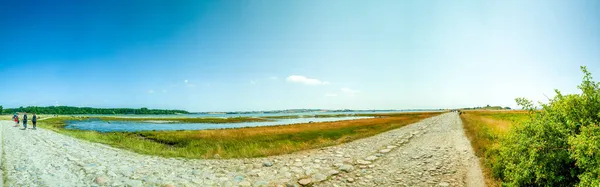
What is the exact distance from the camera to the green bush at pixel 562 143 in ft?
14.3

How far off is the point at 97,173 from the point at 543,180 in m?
14.4

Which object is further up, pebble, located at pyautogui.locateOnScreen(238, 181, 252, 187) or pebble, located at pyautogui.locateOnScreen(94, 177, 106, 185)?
pebble, located at pyautogui.locateOnScreen(94, 177, 106, 185)

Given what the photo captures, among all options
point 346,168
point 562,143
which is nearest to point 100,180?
point 346,168

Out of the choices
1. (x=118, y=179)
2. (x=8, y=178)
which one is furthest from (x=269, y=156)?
(x=8, y=178)

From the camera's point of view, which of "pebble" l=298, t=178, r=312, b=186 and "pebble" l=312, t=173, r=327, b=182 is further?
"pebble" l=312, t=173, r=327, b=182

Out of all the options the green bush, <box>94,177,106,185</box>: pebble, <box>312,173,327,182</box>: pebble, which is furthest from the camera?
<box>312,173,327,182</box>: pebble

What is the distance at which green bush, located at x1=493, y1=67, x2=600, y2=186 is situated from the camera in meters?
4.37

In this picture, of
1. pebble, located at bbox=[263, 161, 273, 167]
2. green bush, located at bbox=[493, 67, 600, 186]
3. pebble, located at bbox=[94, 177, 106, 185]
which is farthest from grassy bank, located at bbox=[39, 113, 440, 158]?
green bush, located at bbox=[493, 67, 600, 186]

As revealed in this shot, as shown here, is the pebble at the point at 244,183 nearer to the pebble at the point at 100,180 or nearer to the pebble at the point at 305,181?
the pebble at the point at 305,181

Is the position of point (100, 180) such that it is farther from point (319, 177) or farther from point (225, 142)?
point (225, 142)

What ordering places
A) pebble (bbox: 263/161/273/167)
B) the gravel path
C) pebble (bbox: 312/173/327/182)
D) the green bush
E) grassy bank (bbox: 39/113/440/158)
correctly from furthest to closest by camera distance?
grassy bank (bbox: 39/113/440/158)
pebble (bbox: 263/161/273/167)
pebble (bbox: 312/173/327/182)
the gravel path
the green bush

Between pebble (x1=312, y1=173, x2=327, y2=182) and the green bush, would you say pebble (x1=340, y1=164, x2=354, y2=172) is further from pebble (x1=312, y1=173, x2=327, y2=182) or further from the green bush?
the green bush

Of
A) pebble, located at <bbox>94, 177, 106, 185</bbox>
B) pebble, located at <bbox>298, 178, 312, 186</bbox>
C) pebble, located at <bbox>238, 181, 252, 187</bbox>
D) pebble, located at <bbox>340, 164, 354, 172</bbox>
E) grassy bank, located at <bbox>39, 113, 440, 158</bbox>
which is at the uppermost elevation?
pebble, located at <bbox>94, 177, 106, 185</bbox>

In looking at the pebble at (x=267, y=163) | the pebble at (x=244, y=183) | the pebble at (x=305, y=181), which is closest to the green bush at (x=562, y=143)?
the pebble at (x=305, y=181)
